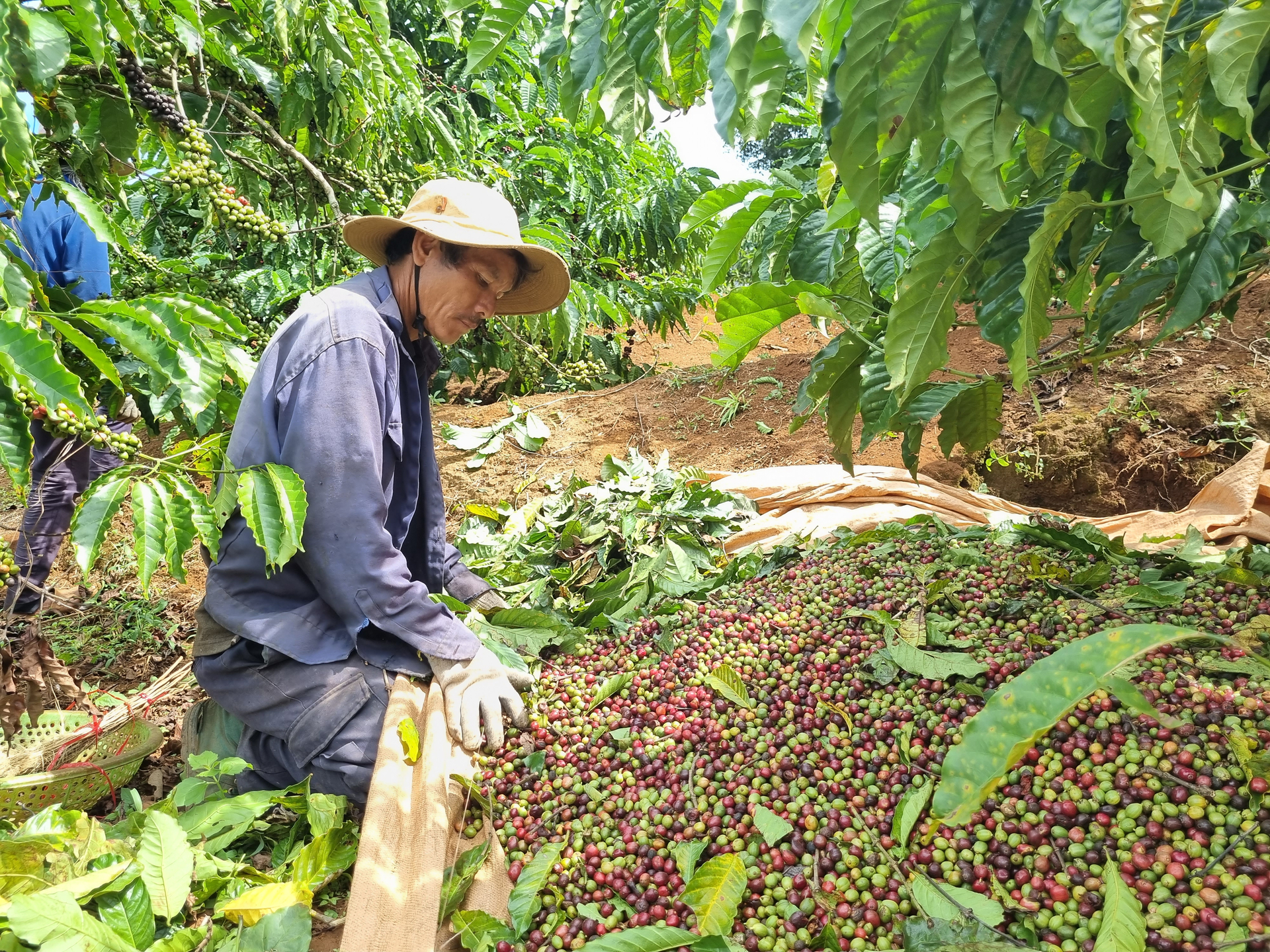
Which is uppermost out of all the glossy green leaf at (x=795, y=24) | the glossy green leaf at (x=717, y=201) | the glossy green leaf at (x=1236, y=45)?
the glossy green leaf at (x=795, y=24)

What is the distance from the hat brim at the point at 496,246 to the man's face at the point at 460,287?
2.2 inches

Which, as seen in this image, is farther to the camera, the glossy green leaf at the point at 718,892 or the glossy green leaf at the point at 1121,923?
the glossy green leaf at the point at 718,892

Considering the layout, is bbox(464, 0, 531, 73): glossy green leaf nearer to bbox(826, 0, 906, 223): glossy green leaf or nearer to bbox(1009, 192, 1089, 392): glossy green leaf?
Answer: bbox(826, 0, 906, 223): glossy green leaf

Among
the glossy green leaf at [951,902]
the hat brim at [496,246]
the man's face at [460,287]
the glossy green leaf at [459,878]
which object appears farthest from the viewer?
the man's face at [460,287]

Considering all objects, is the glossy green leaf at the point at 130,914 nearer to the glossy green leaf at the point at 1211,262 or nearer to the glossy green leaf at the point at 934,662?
the glossy green leaf at the point at 934,662

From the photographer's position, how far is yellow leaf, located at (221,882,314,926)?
1.38 metres

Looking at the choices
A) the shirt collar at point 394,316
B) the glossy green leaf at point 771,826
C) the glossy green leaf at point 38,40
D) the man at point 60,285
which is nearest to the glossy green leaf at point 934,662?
the glossy green leaf at point 771,826

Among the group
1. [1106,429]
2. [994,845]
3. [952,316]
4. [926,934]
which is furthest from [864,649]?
[1106,429]

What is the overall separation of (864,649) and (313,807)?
3.94 feet

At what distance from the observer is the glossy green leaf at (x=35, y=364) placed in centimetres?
111

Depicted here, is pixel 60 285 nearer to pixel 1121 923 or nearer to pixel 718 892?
pixel 718 892

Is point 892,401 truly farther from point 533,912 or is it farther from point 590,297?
point 590,297

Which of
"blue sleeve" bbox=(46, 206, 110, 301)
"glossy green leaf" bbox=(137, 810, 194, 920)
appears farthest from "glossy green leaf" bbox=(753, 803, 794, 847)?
"blue sleeve" bbox=(46, 206, 110, 301)

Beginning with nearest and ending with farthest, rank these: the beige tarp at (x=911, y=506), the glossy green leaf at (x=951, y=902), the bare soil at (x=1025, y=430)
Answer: the glossy green leaf at (x=951, y=902) → the beige tarp at (x=911, y=506) → the bare soil at (x=1025, y=430)
